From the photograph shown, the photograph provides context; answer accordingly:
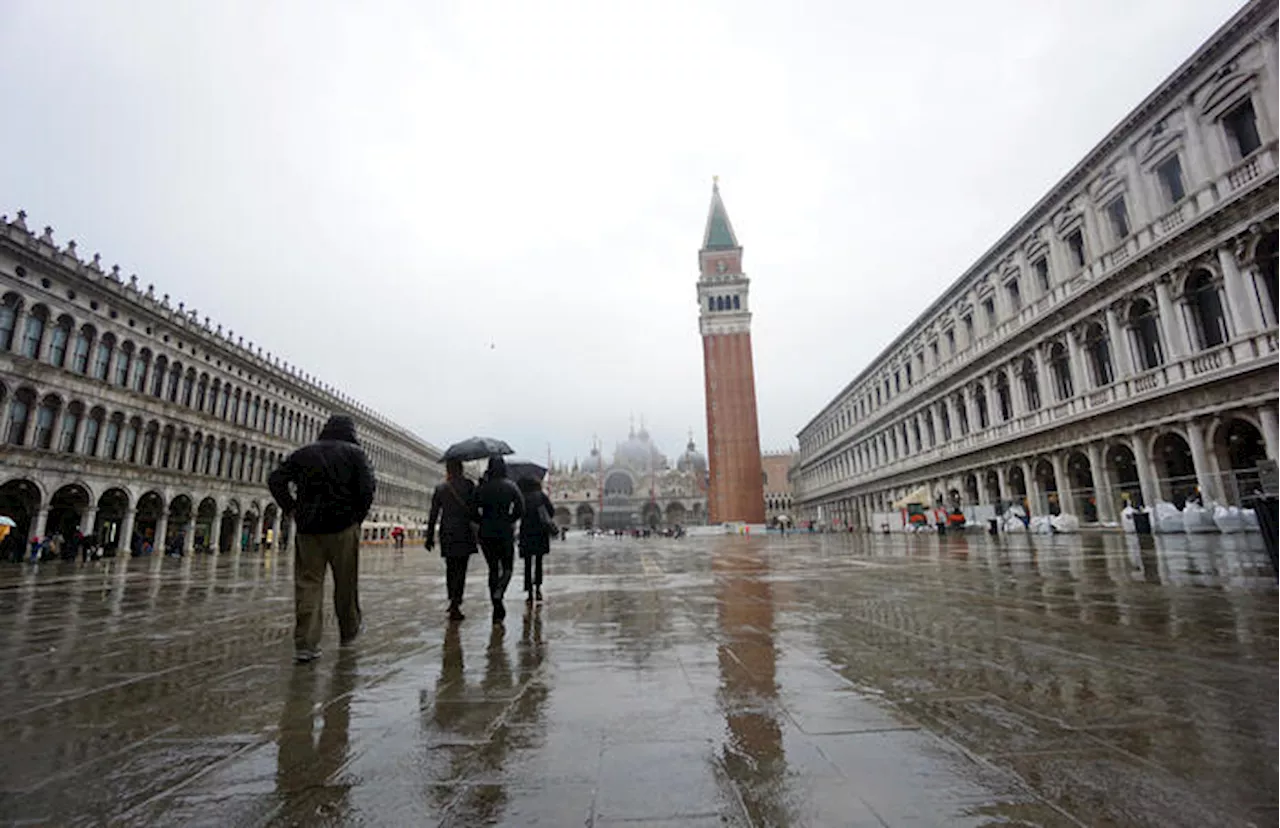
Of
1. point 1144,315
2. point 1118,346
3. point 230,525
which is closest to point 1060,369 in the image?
point 1118,346

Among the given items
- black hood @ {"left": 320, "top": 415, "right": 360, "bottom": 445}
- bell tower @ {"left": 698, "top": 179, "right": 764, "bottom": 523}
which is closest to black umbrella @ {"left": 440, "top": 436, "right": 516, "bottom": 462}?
black hood @ {"left": 320, "top": 415, "right": 360, "bottom": 445}

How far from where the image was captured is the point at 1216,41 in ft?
62.2

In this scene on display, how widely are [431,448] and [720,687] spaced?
83.7 m

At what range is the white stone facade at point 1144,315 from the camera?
702 inches

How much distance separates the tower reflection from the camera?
6.64 ft

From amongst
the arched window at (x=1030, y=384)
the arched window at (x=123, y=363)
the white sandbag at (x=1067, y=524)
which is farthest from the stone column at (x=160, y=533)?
the arched window at (x=1030, y=384)

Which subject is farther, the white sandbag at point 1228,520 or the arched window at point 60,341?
the arched window at point 60,341

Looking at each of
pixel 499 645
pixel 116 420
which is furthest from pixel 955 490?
pixel 116 420

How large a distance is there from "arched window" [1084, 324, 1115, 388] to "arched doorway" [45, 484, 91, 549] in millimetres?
43853

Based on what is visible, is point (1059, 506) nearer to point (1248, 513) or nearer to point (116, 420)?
point (1248, 513)

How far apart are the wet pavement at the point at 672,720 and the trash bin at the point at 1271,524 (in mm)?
1309

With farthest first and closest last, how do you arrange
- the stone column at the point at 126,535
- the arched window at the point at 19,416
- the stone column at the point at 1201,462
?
the stone column at the point at 126,535, the arched window at the point at 19,416, the stone column at the point at 1201,462

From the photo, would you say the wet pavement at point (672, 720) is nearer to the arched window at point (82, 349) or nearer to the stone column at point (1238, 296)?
the stone column at point (1238, 296)

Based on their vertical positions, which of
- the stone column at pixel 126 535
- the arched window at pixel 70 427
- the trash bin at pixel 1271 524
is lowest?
the trash bin at pixel 1271 524
